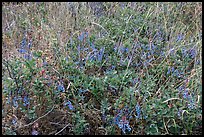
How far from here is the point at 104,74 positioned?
2.52 meters

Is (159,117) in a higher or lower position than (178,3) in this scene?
lower

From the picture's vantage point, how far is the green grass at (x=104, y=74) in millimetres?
2197

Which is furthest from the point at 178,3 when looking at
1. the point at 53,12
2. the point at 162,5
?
the point at 53,12

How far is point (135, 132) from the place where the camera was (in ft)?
7.25

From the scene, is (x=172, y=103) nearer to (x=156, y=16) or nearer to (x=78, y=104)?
(x=78, y=104)

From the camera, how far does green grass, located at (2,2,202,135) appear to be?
2.20 metres

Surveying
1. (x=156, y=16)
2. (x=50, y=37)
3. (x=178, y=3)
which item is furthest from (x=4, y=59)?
(x=178, y=3)

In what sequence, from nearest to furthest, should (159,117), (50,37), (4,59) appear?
1. (159,117)
2. (4,59)
3. (50,37)

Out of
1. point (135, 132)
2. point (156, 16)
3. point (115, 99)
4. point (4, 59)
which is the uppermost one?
point (156, 16)

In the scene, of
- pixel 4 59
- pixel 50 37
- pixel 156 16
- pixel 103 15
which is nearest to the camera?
pixel 4 59

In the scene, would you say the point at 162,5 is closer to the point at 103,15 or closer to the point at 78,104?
the point at 103,15

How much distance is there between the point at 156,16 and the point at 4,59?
1591 mm

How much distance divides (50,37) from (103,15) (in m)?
0.86

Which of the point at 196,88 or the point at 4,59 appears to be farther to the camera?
the point at 4,59
